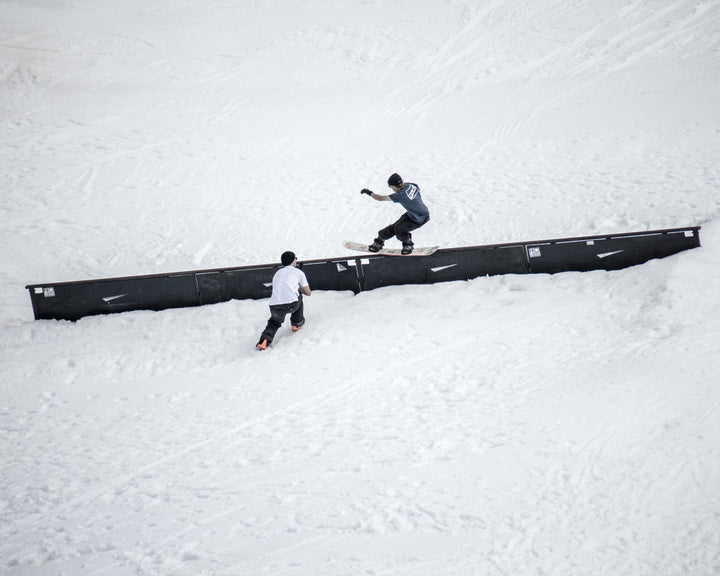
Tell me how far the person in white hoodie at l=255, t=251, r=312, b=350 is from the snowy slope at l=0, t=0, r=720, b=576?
0.32 m

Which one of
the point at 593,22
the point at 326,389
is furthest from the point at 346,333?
the point at 593,22

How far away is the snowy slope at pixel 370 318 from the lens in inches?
216

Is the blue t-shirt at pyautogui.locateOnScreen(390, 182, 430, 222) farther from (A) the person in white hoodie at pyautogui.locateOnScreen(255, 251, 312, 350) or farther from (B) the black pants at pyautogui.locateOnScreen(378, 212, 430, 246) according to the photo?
(A) the person in white hoodie at pyautogui.locateOnScreen(255, 251, 312, 350)

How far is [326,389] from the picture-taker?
812 cm

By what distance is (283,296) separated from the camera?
959 cm

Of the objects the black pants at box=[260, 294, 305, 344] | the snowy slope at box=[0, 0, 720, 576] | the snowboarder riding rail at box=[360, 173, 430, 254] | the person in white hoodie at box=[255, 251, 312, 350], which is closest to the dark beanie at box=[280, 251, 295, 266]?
the person in white hoodie at box=[255, 251, 312, 350]

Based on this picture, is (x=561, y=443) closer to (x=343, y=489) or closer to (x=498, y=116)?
(x=343, y=489)

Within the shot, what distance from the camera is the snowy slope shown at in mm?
5496

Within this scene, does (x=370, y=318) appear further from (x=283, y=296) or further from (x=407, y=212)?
(x=407, y=212)

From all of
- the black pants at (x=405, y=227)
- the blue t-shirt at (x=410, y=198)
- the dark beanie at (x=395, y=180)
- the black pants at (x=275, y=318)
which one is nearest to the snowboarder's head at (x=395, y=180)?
the dark beanie at (x=395, y=180)

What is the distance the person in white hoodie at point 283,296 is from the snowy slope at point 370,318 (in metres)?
0.32

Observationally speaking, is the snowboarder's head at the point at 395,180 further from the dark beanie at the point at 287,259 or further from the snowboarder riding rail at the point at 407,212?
the dark beanie at the point at 287,259

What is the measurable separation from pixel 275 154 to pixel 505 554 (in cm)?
1411

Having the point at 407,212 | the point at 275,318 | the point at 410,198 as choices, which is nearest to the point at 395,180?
the point at 410,198
